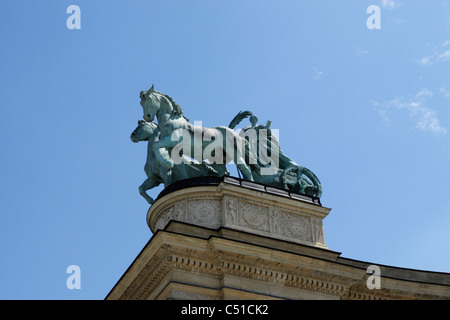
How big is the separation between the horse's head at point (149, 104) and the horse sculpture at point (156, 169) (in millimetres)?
283

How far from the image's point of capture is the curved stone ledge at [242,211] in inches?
970

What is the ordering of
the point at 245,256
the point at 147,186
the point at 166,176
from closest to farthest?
1. the point at 245,256
2. the point at 166,176
3. the point at 147,186

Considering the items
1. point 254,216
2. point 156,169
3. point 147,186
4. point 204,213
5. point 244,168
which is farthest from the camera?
point 147,186

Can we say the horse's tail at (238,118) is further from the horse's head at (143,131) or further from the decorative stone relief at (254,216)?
the decorative stone relief at (254,216)

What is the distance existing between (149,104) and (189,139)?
1919 millimetres

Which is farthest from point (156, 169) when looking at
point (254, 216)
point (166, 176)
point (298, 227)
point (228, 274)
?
point (228, 274)

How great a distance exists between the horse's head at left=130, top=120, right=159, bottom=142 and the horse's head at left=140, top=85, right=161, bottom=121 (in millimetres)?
208

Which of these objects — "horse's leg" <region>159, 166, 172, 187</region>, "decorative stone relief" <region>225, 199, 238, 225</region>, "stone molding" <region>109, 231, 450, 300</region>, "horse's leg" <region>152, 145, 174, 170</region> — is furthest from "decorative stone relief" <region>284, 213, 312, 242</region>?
"horse's leg" <region>152, 145, 174, 170</region>

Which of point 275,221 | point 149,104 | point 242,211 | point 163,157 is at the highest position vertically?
point 149,104

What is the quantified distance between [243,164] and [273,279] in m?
5.08

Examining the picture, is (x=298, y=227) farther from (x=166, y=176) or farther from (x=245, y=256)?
(x=166, y=176)

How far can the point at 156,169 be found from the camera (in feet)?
88.6
